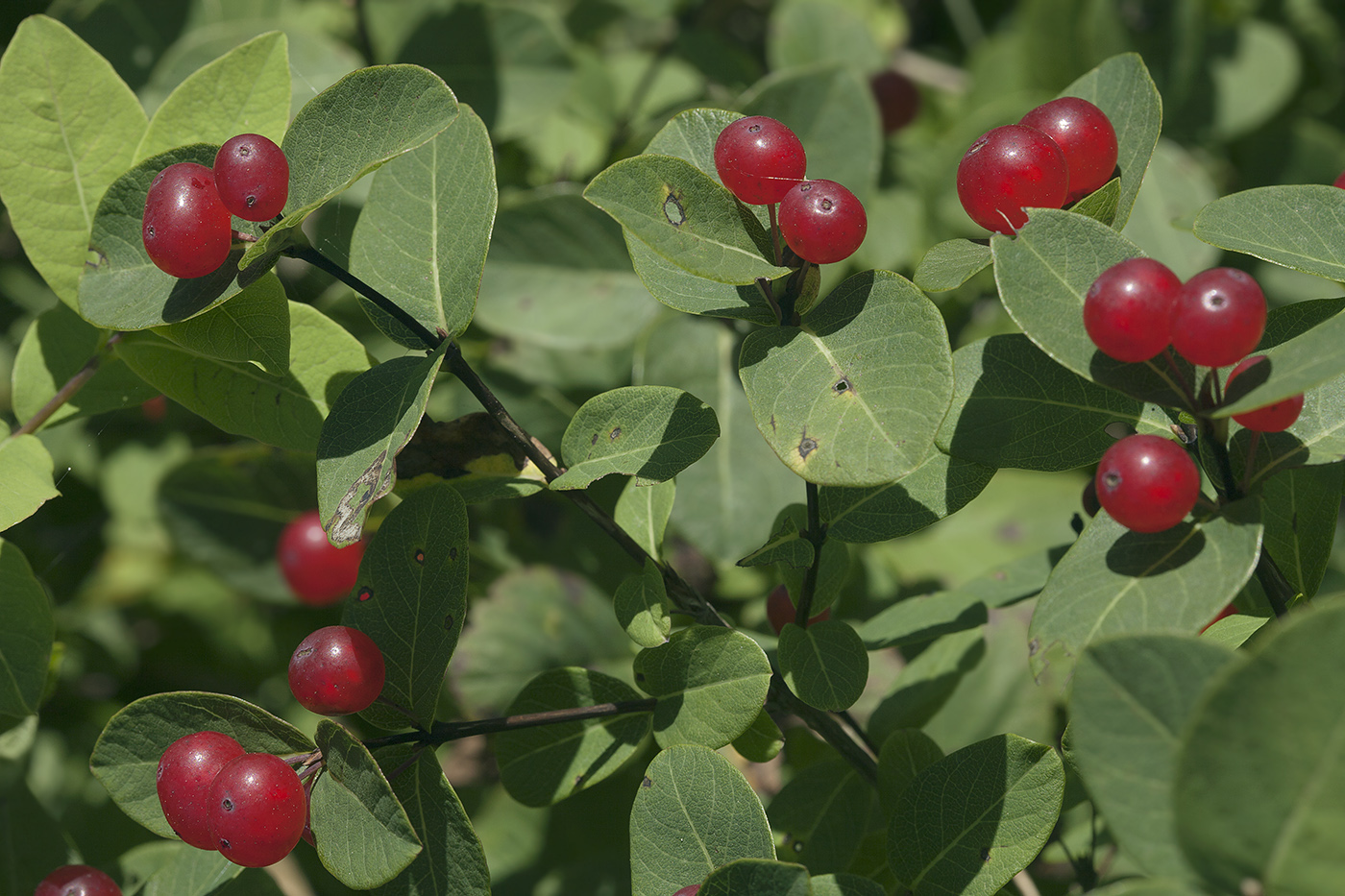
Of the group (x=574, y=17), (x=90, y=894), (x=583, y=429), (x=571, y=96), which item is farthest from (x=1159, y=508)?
(x=574, y=17)

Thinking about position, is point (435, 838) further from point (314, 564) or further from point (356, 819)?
point (314, 564)

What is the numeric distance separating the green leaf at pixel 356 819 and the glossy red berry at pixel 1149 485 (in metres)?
0.65

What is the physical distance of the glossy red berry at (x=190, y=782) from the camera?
941 millimetres

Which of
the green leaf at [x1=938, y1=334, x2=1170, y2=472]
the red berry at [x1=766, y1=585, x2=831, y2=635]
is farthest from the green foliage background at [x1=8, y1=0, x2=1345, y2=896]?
the red berry at [x1=766, y1=585, x2=831, y2=635]

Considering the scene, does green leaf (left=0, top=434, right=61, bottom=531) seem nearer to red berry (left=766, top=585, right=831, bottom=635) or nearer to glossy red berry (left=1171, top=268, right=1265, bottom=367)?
red berry (left=766, top=585, right=831, bottom=635)

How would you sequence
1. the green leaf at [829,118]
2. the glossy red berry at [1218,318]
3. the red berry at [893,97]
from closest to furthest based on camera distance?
1. the glossy red berry at [1218,318]
2. the green leaf at [829,118]
3. the red berry at [893,97]

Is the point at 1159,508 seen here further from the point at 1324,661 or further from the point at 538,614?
the point at 538,614

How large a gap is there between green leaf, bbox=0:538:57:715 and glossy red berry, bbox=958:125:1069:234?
45.2 inches

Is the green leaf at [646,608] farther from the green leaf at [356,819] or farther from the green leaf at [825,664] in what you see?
the green leaf at [356,819]

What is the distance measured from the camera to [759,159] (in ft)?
3.02

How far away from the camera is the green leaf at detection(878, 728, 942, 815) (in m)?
1.17

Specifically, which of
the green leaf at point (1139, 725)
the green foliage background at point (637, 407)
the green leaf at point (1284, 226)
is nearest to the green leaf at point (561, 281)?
the green foliage background at point (637, 407)

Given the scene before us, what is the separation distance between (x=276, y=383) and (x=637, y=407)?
1.49 ft

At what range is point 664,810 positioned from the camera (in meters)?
0.98
